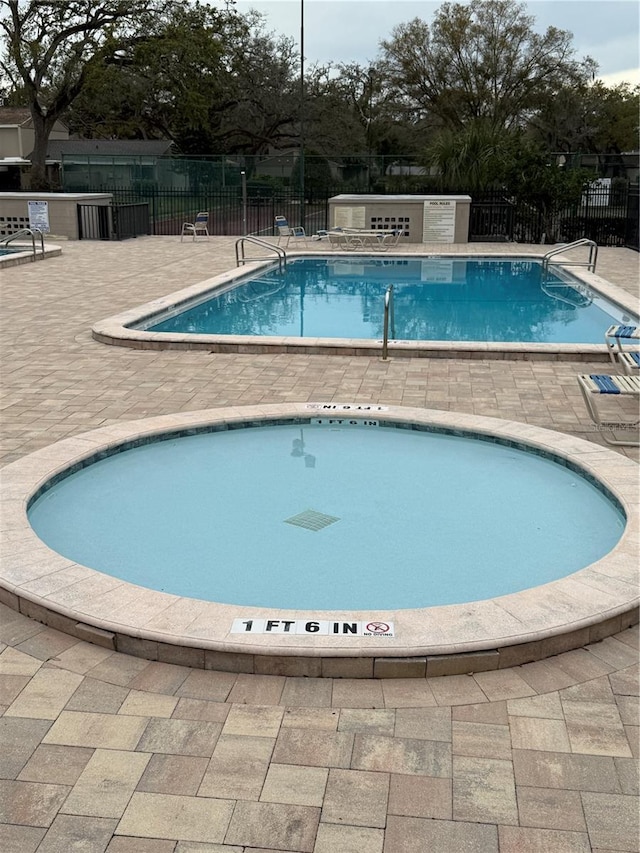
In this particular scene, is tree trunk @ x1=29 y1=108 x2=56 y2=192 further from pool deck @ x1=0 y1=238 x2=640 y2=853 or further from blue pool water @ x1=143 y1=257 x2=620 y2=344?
pool deck @ x1=0 y1=238 x2=640 y2=853

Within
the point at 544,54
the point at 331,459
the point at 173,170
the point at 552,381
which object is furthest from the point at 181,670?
the point at 544,54

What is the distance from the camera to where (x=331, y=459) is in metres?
6.58

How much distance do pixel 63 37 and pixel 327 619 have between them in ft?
106

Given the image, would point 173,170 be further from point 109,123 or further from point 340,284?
point 109,123

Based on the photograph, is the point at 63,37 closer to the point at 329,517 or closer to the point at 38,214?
the point at 38,214

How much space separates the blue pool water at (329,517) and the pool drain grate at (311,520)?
0.02 m

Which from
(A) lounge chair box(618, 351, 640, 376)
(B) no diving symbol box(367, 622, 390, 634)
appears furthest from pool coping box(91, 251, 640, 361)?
(B) no diving symbol box(367, 622, 390, 634)

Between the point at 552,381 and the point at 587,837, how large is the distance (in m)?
6.25

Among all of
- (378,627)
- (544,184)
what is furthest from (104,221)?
(378,627)

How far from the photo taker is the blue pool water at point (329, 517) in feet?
15.5

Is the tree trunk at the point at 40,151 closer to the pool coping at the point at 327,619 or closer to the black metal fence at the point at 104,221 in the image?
the black metal fence at the point at 104,221

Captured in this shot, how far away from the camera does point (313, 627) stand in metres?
3.66

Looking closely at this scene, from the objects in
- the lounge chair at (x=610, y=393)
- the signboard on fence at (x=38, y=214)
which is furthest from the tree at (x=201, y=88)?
the lounge chair at (x=610, y=393)

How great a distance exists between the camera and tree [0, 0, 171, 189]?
30.1m
